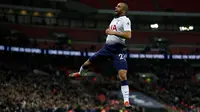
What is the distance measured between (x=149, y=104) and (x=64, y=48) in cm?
1284

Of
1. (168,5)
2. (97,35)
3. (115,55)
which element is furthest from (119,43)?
(168,5)

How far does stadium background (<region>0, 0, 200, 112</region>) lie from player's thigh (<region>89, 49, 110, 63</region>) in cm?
2472

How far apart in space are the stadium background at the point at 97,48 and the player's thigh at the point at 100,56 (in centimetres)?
2472

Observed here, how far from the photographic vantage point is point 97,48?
5078 centimetres

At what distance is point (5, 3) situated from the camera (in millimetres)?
46781

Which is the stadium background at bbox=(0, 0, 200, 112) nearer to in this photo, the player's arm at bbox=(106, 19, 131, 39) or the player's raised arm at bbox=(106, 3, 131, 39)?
the player's raised arm at bbox=(106, 3, 131, 39)

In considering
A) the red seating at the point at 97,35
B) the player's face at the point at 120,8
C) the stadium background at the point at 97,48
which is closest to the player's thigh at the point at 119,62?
the player's face at the point at 120,8

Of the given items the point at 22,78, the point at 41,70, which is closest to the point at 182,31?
the point at 41,70

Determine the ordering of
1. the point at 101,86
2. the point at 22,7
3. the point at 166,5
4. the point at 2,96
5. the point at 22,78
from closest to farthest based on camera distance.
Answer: the point at 2,96
the point at 22,78
the point at 101,86
the point at 22,7
the point at 166,5

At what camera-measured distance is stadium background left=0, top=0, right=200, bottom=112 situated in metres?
41.4

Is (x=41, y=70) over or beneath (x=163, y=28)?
beneath

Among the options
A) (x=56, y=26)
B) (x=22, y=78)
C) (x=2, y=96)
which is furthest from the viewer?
(x=56, y=26)

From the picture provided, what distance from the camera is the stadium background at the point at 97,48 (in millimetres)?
41438

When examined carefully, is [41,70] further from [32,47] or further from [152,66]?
[152,66]
